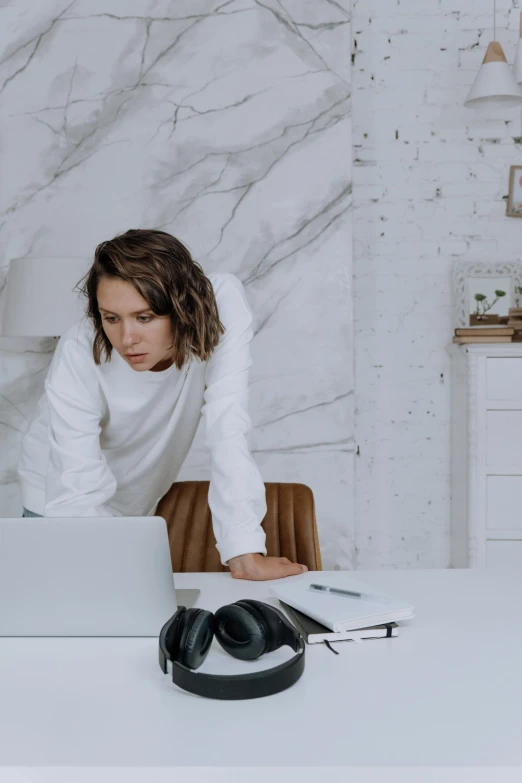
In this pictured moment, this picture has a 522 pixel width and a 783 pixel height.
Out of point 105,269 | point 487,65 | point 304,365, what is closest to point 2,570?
point 105,269

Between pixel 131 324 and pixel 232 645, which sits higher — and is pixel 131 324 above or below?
above

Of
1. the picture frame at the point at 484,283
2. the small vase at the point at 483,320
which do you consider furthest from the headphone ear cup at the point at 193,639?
the picture frame at the point at 484,283

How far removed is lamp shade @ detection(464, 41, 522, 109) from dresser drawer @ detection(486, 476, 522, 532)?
1.38 m

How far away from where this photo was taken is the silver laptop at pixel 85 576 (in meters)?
0.96

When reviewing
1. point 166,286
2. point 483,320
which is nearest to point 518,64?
point 483,320

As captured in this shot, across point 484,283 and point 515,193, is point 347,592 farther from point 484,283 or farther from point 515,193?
point 515,193

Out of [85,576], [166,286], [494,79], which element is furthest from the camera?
[494,79]

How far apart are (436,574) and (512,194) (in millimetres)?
2165

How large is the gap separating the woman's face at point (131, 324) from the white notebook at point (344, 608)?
1.71 ft

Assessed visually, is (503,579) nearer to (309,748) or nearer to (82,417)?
(309,748)

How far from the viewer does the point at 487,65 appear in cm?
280

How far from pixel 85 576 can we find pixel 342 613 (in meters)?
0.34

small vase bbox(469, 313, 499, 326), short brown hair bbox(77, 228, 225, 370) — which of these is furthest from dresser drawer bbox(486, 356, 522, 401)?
short brown hair bbox(77, 228, 225, 370)

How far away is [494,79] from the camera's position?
279 centimetres
